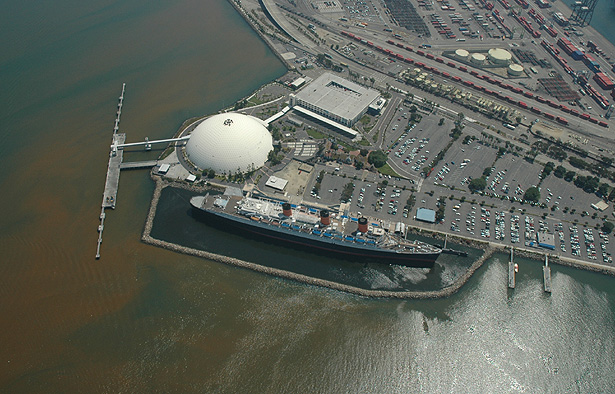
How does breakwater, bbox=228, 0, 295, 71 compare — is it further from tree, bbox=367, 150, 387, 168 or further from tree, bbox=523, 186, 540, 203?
tree, bbox=523, 186, 540, 203

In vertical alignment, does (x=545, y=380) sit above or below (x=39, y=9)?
below

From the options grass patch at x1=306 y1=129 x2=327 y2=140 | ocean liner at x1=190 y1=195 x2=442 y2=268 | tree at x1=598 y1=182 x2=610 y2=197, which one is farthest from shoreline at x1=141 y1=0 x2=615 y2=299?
grass patch at x1=306 y1=129 x2=327 y2=140

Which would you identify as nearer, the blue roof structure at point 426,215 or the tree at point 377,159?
the blue roof structure at point 426,215

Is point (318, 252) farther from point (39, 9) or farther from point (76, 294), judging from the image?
point (39, 9)

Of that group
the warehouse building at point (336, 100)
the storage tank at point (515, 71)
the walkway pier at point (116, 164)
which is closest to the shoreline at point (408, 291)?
the walkway pier at point (116, 164)

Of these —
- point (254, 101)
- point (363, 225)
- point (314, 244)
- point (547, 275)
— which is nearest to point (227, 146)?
point (254, 101)

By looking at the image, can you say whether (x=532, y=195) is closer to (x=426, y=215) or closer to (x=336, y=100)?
(x=426, y=215)

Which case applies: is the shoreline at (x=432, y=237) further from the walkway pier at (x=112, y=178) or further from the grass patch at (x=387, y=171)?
the grass patch at (x=387, y=171)

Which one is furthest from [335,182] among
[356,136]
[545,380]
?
[545,380]
